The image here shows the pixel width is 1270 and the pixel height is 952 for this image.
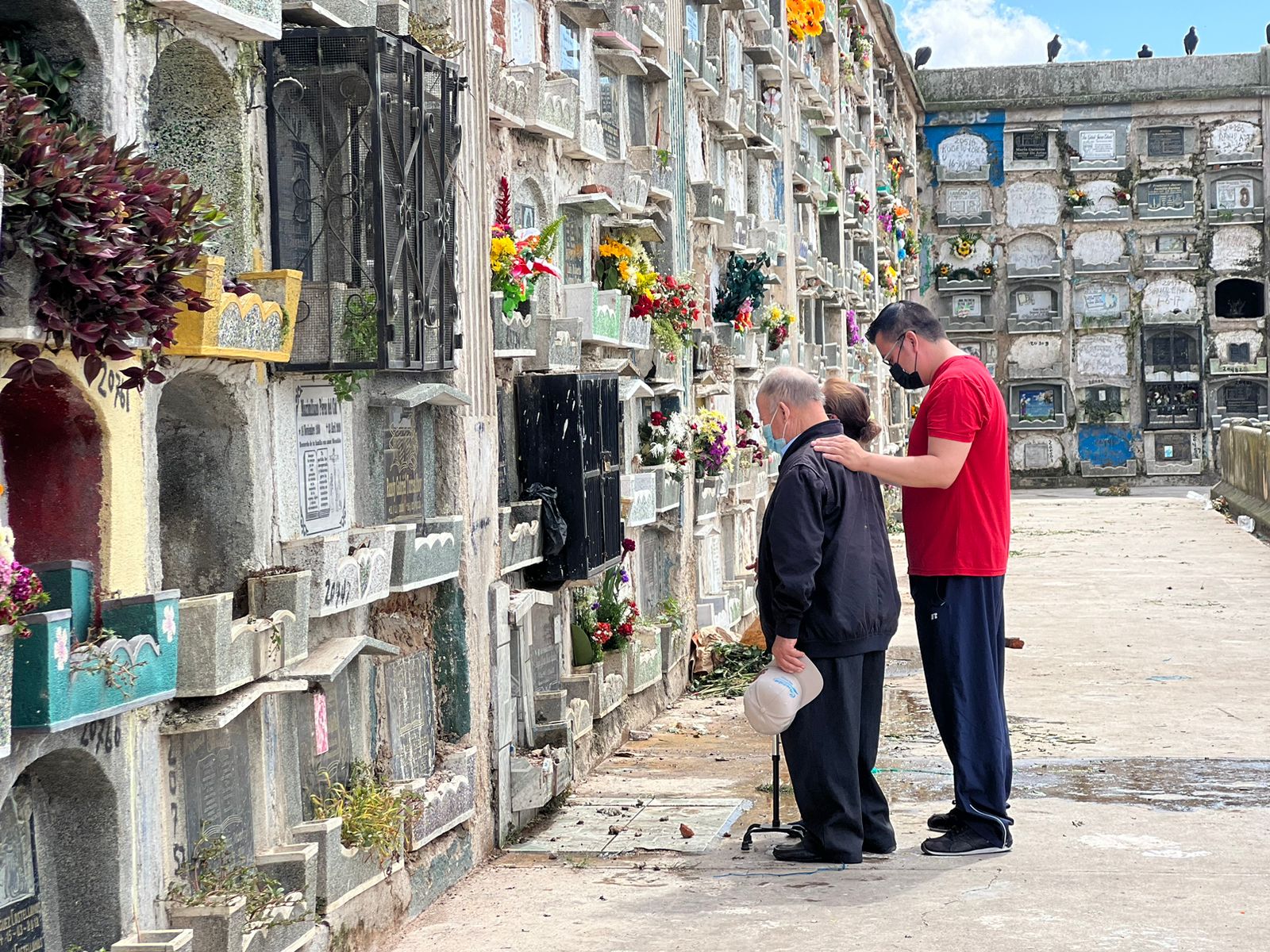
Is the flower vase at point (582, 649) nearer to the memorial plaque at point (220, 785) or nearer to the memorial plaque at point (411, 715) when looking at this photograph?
the memorial plaque at point (411, 715)

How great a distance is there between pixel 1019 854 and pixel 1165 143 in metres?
40.5

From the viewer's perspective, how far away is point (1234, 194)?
4250 cm

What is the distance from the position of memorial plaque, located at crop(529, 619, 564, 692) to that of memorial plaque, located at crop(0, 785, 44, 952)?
14.1 feet

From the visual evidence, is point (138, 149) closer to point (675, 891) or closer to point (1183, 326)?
point (675, 891)

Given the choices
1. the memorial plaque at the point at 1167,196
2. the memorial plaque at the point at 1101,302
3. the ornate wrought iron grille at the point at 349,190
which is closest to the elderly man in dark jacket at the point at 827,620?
the ornate wrought iron grille at the point at 349,190

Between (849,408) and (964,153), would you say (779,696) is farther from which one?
(964,153)

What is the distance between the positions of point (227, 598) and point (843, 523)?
2587 millimetres

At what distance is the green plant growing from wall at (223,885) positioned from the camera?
4219mm

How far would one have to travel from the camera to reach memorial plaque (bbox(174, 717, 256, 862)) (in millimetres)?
4395

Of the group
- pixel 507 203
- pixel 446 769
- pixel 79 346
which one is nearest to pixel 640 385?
pixel 507 203

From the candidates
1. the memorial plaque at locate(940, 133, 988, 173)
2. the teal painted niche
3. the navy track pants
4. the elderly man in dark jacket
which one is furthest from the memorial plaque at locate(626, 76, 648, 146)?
the memorial plaque at locate(940, 133, 988, 173)

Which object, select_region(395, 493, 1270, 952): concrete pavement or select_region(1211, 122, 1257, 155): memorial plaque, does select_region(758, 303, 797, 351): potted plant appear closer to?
select_region(395, 493, 1270, 952): concrete pavement

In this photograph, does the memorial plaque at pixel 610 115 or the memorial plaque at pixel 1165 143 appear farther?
the memorial plaque at pixel 1165 143

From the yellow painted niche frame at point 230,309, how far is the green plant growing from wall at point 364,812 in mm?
1497
